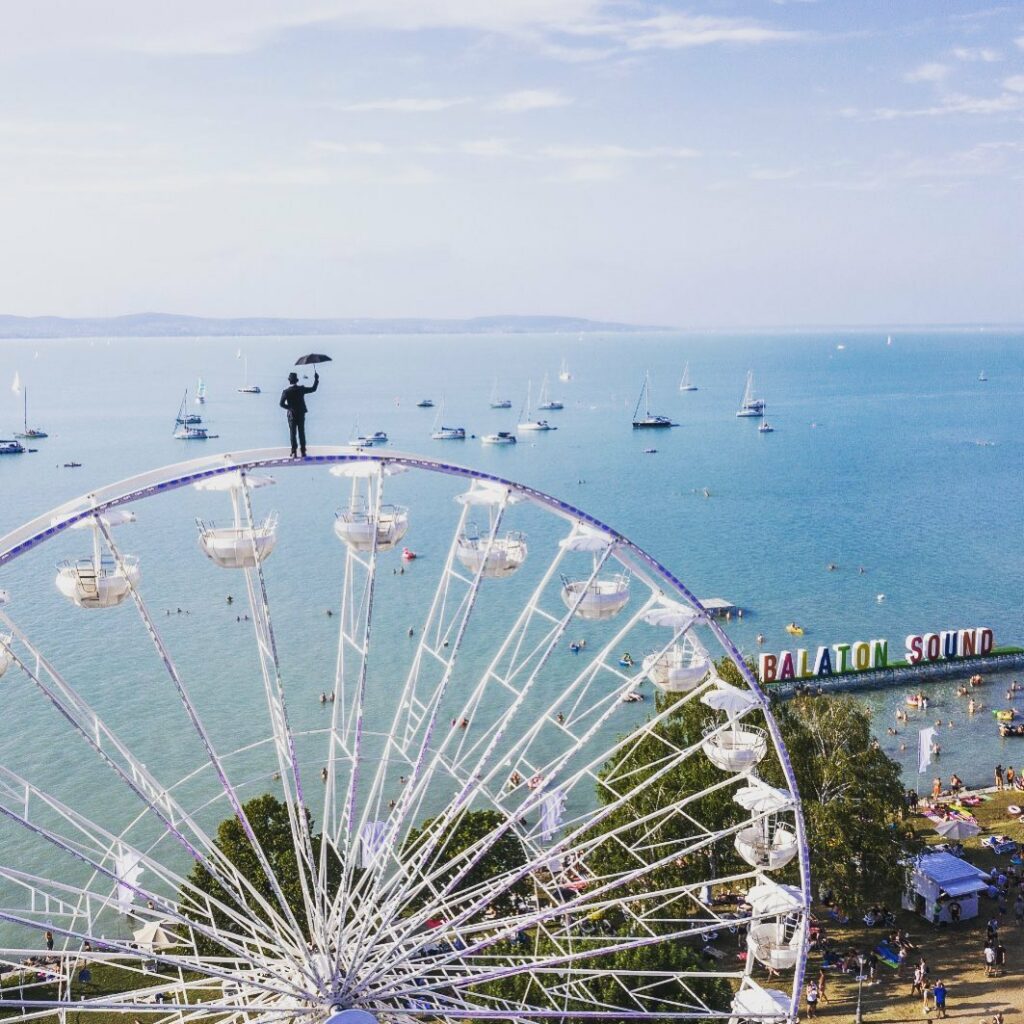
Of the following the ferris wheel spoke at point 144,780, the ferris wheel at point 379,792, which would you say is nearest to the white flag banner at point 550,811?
the ferris wheel at point 379,792

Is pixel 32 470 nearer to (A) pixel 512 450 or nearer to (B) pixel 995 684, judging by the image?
(A) pixel 512 450

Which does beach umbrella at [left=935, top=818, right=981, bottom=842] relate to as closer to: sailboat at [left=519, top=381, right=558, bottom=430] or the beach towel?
the beach towel

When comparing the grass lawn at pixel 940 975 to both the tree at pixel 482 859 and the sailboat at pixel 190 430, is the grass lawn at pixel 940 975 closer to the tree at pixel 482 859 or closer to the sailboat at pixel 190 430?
the tree at pixel 482 859

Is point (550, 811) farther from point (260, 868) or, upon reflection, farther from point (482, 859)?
point (260, 868)

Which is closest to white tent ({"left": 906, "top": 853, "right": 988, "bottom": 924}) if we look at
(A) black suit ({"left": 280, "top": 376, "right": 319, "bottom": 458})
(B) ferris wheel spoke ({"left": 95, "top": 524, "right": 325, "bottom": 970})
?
(B) ferris wheel spoke ({"left": 95, "top": 524, "right": 325, "bottom": 970})

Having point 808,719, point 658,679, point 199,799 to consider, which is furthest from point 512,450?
point 658,679
